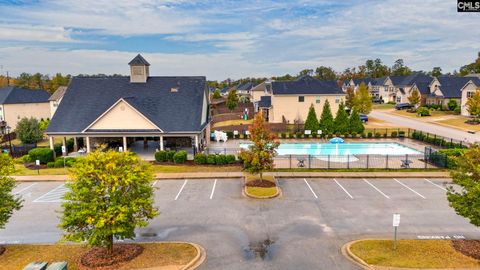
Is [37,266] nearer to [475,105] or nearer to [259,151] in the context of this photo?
[259,151]

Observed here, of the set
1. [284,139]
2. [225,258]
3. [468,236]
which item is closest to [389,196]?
[468,236]

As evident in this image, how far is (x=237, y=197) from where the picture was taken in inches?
929

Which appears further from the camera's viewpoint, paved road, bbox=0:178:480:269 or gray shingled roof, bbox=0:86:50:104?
gray shingled roof, bbox=0:86:50:104

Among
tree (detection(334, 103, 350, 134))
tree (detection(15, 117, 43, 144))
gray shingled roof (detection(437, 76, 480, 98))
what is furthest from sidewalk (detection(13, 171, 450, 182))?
gray shingled roof (detection(437, 76, 480, 98))

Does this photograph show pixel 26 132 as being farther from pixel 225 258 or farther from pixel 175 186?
pixel 225 258

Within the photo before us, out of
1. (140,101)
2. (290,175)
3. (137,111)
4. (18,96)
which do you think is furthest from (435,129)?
(18,96)

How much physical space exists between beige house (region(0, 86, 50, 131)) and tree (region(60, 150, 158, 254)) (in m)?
52.8

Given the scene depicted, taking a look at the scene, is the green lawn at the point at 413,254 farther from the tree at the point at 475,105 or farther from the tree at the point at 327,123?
the tree at the point at 475,105

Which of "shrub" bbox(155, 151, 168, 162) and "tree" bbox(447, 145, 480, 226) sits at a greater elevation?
"tree" bbox(447, 145, 480, 226)

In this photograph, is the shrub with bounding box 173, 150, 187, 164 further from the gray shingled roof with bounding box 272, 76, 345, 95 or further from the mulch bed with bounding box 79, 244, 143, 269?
the gray shingled roof with bounding box 272, 76, 345, 95

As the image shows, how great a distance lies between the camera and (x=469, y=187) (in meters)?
15.6

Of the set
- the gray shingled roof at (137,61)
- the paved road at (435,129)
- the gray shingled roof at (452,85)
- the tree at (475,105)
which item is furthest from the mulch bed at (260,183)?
the gray shingled roof at (452,85)

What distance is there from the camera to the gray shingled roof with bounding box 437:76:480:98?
240 ft

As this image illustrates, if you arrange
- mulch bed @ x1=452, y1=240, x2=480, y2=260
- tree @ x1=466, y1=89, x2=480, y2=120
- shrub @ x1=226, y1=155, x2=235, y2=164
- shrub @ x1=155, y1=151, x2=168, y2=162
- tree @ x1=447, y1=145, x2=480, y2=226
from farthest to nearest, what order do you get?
tree @ x1=466, y1=89, x2=480, y2=120
shrub @ x1=155, y1=151, x2=168, y2=162
shrub @ x1=226, y1=155, x2=235, y2=164
tree @ x1=447, y1=145, x2=480, y2=226
mulch bed @ x1=452, y1=240, x2=480, y2=260
